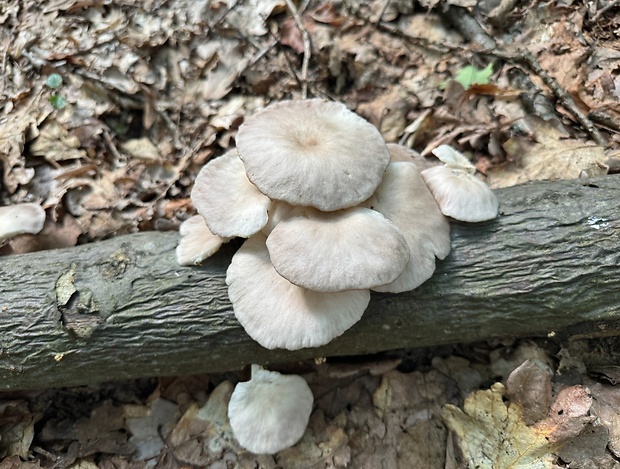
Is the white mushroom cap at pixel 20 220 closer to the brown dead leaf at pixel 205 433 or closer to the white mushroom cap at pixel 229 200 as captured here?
the white mushroom cap at pixel 229 200

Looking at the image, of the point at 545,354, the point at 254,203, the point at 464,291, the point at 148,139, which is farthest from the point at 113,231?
the point at 545,354

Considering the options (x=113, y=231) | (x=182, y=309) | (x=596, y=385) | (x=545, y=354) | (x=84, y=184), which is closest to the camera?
(x=182, y=309)

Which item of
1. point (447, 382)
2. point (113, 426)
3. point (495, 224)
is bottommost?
point (113, 426)

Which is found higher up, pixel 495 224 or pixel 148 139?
pixel 495 224

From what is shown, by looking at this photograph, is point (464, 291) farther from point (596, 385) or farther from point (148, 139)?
point (148, 139)

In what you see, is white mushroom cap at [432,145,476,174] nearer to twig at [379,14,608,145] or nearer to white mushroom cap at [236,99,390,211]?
white mushroom cap at [236,99,390,211]

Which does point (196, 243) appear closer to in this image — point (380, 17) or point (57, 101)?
point (57, 101)

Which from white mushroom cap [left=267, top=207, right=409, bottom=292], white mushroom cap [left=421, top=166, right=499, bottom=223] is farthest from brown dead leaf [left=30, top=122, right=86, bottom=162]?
white mushroom cap [left=421, top=166, right=499, bottom=223]
